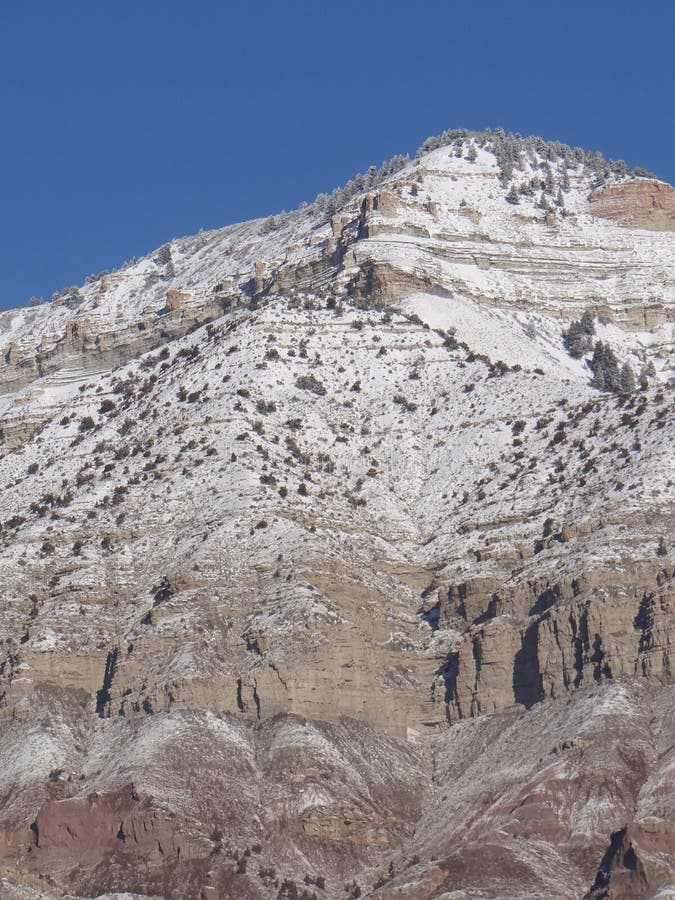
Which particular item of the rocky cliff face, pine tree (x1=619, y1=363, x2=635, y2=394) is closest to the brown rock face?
the rocky cliff face

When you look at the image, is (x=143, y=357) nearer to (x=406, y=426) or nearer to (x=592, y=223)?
(x=406, y=426)

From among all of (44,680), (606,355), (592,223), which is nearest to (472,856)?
(44,680)

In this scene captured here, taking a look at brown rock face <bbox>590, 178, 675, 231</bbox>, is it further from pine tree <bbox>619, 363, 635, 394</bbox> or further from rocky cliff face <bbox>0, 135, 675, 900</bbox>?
pine tree <bbox>619, 363, 635, 394</bbox>

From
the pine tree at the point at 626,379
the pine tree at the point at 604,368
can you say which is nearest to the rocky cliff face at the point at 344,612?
the pine tree at the point at 604,368

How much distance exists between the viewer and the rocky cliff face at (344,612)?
88.4 meters

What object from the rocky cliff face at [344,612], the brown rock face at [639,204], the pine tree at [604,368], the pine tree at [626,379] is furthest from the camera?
the brown rock face at [639,204]

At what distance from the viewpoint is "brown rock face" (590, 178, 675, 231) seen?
570 feet

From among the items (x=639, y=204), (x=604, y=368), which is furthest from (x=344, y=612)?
(x=639, y=204)

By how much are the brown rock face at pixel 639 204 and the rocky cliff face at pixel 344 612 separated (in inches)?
922

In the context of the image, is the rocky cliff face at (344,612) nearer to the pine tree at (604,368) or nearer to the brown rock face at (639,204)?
the pine tree at (604,368)

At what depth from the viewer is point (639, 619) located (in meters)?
96.1

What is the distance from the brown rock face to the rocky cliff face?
23.4m

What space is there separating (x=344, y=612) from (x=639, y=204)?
81.7 meters

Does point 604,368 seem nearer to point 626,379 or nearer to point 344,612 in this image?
point 626,379
